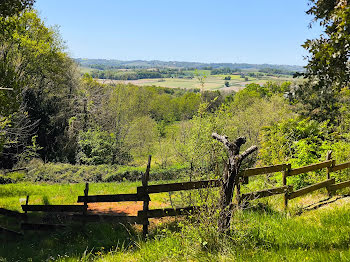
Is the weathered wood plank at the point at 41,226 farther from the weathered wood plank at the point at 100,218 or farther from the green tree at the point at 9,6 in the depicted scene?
the green tree at the point at 9,6

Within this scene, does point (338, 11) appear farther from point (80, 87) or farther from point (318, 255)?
point (80, 87)

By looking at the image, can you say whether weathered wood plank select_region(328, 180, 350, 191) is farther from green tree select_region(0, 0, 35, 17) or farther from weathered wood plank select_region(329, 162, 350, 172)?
green tree select_region(0, 0, 35, 17)

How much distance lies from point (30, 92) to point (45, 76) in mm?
3645

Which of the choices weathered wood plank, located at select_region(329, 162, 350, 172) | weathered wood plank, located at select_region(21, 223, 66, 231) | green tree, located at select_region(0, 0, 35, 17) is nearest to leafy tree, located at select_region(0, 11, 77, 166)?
green tree, located at select_region(0, 0, 35, 17)

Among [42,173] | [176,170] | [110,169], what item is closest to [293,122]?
[176,170]

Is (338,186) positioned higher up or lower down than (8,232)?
higher up

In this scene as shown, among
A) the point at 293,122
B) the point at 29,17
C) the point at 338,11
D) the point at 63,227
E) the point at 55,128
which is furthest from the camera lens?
the point at 55,128

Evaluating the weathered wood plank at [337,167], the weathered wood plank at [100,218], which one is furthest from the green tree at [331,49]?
the weathered wood plank at [100,218]

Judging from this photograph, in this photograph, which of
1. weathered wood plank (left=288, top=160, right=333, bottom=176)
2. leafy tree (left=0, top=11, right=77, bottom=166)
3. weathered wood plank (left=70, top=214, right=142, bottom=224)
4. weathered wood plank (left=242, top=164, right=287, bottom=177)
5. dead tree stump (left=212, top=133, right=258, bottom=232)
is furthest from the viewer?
leafy tree (left=0, top=11, right=77, bottom=166)

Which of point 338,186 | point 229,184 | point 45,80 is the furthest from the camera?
point 45,80

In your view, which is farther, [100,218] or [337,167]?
[337,167]

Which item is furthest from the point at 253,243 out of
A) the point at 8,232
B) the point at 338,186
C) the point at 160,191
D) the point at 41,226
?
the point at 8,232

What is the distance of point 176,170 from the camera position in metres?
26.5

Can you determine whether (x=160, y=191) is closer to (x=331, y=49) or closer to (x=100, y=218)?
(x=100, y=218)
